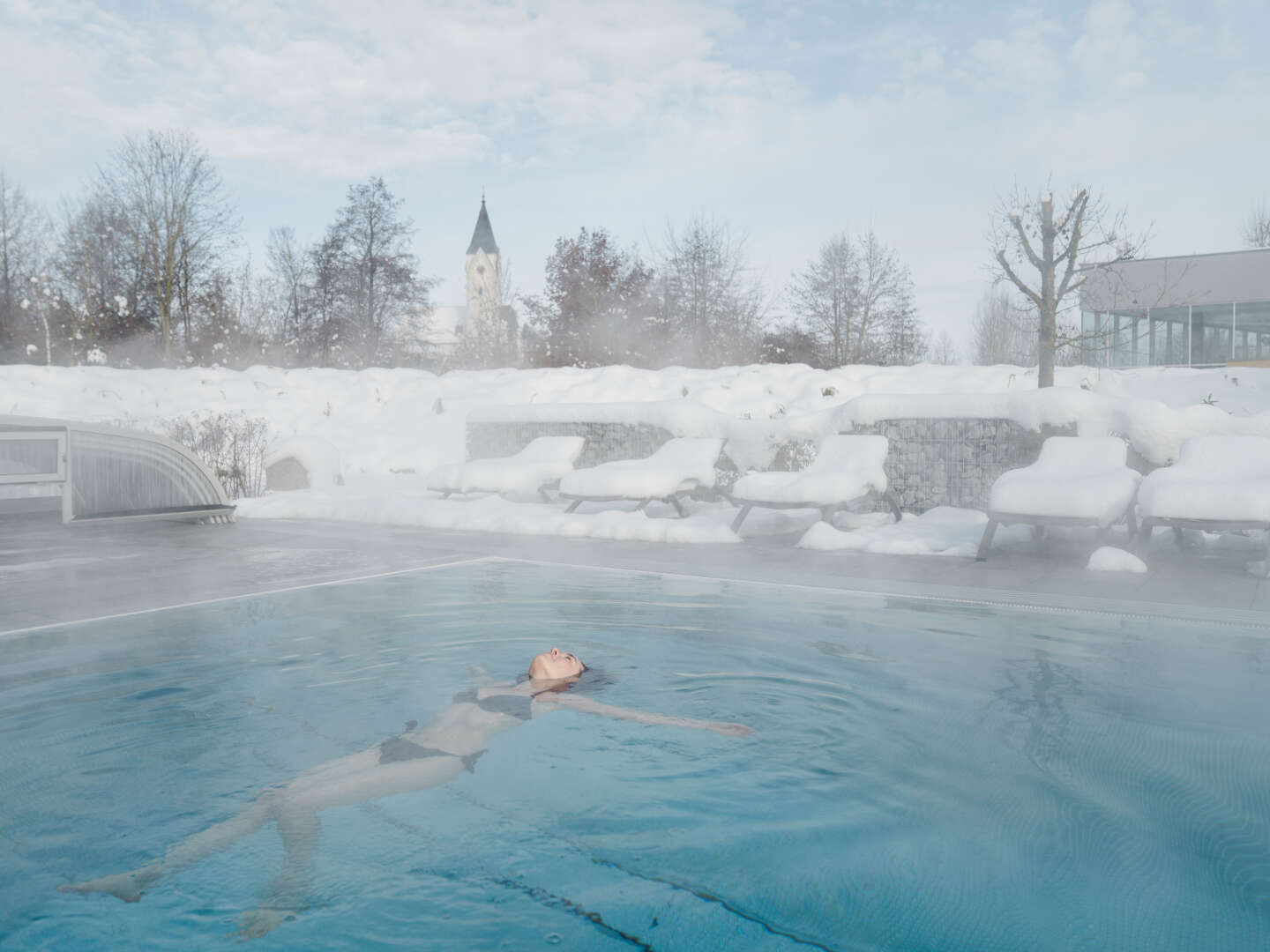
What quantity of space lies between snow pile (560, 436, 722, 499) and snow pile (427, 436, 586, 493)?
49 cm

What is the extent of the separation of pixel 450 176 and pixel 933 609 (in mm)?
12732

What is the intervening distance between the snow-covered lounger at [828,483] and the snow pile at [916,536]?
0.24 meters

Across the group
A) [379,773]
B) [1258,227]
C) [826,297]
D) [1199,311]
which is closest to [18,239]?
[826,297]

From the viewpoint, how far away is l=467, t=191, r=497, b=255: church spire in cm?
5078

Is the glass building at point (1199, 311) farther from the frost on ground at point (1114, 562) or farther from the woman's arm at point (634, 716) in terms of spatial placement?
the woman's arm at point (634, 716)

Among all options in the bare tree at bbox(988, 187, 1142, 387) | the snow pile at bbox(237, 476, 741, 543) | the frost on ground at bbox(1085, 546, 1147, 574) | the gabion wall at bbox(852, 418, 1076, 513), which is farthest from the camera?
the bare tree at bbox(988, 187, 1142, 387)

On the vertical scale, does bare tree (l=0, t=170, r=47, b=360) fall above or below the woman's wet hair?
above

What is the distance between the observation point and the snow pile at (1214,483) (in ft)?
16.7

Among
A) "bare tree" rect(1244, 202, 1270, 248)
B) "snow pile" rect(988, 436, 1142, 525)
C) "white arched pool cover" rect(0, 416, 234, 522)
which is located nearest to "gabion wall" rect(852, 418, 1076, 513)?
"snow pile" rect(988, 436, 1142, 525)

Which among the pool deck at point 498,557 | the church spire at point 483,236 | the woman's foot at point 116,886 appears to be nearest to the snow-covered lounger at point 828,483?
the pool deck at point 498,557

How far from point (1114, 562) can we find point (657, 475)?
371 centimetres

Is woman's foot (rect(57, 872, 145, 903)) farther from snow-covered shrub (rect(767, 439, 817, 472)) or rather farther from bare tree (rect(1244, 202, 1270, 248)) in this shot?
bare tree (rect(1244, 202, 1270, 248))

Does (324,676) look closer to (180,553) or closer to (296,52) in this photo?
(180,553)

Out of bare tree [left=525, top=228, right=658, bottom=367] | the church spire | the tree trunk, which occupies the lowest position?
the tree trunk
